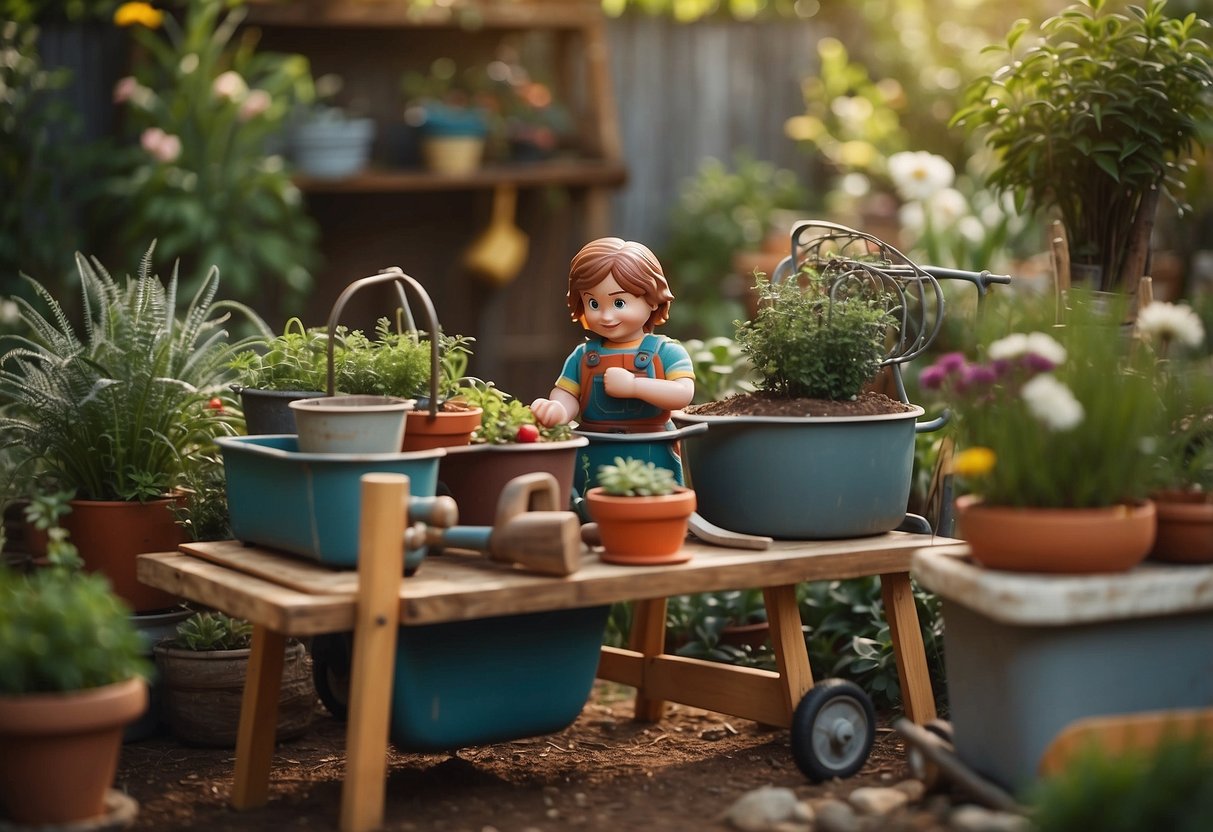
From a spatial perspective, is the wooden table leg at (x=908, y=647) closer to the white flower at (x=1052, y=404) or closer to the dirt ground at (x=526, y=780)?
the dirt ground at (x=526, y=780)


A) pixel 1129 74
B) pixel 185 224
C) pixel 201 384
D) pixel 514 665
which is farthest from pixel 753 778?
pixel 185 224

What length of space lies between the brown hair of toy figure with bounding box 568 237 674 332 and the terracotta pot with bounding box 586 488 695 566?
536 millimetres

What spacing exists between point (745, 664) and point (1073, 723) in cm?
150

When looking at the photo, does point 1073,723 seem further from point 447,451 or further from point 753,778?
point 447,451

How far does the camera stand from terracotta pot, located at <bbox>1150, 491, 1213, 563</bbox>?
2549mm

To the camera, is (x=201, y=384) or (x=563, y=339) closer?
(x=201, y=384)

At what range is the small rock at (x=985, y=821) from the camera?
2254 millimetres

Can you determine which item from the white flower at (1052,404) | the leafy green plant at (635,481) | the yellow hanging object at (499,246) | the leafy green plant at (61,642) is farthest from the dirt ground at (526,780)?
the yellow hanging object at (499,246)

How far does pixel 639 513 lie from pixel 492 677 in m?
0.43

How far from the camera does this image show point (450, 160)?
6492mm

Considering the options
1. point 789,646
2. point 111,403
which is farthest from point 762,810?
point 111,403

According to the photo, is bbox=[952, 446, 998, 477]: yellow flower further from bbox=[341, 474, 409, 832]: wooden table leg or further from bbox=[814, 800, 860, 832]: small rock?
bbox=[341, 474, 409, 832]: wooden table leg

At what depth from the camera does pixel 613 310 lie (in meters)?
3.17

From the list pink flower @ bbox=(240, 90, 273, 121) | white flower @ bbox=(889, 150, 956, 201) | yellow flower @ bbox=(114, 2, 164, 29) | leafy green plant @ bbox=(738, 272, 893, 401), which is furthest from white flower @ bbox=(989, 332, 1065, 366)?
yellow flower @ bbox=(114, 2, 164, 29)
